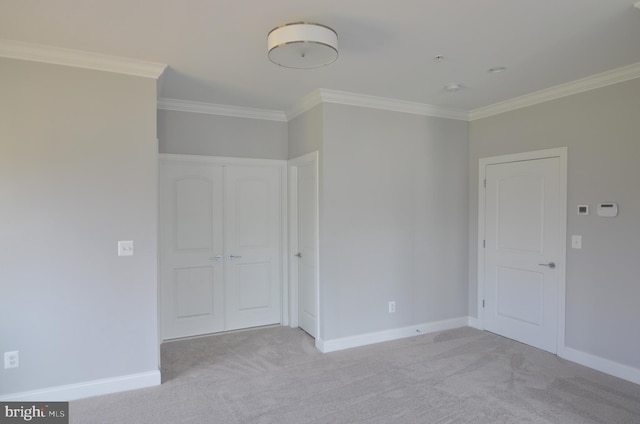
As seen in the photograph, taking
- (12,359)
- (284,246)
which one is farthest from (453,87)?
(12,359)

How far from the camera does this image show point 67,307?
2955 millimetres

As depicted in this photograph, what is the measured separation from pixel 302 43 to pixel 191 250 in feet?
9.21

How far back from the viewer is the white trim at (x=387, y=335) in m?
3.96

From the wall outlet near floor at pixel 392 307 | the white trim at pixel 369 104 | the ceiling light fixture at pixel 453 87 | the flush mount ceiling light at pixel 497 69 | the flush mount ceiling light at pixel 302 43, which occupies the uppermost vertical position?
the flush mount ceiling light at pixel 497 69

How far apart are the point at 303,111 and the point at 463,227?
239 centimetres

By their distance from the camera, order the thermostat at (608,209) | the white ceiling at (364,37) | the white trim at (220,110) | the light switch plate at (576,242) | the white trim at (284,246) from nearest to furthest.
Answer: the white ceiling at (364,37) → the thermostat at (608,209) → the light switch plate at (576,242) → the white trim at (220,110) → the white trim at (284,246)

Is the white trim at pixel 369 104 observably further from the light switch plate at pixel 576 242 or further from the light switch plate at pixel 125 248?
the light switch plate at pixel 125 248

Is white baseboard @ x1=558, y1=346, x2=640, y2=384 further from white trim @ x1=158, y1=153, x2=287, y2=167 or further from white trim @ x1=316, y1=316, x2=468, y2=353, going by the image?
white trim @ x1=158, y1=153, x2=287, y2=167

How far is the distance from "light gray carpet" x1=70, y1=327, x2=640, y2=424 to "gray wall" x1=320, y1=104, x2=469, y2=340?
1.65ft

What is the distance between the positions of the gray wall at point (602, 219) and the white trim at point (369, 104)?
3.13ft

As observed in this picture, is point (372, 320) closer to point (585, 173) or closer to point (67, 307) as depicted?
point (585, 173)

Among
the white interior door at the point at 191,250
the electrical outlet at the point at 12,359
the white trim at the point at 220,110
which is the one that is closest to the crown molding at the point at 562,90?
the white trim at the point at 220,110

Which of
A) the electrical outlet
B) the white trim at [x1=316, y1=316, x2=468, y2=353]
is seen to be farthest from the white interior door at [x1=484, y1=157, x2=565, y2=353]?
the electrical outlet

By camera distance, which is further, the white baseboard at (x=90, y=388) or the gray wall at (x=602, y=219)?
the gray wall at (x=602, y=219)
